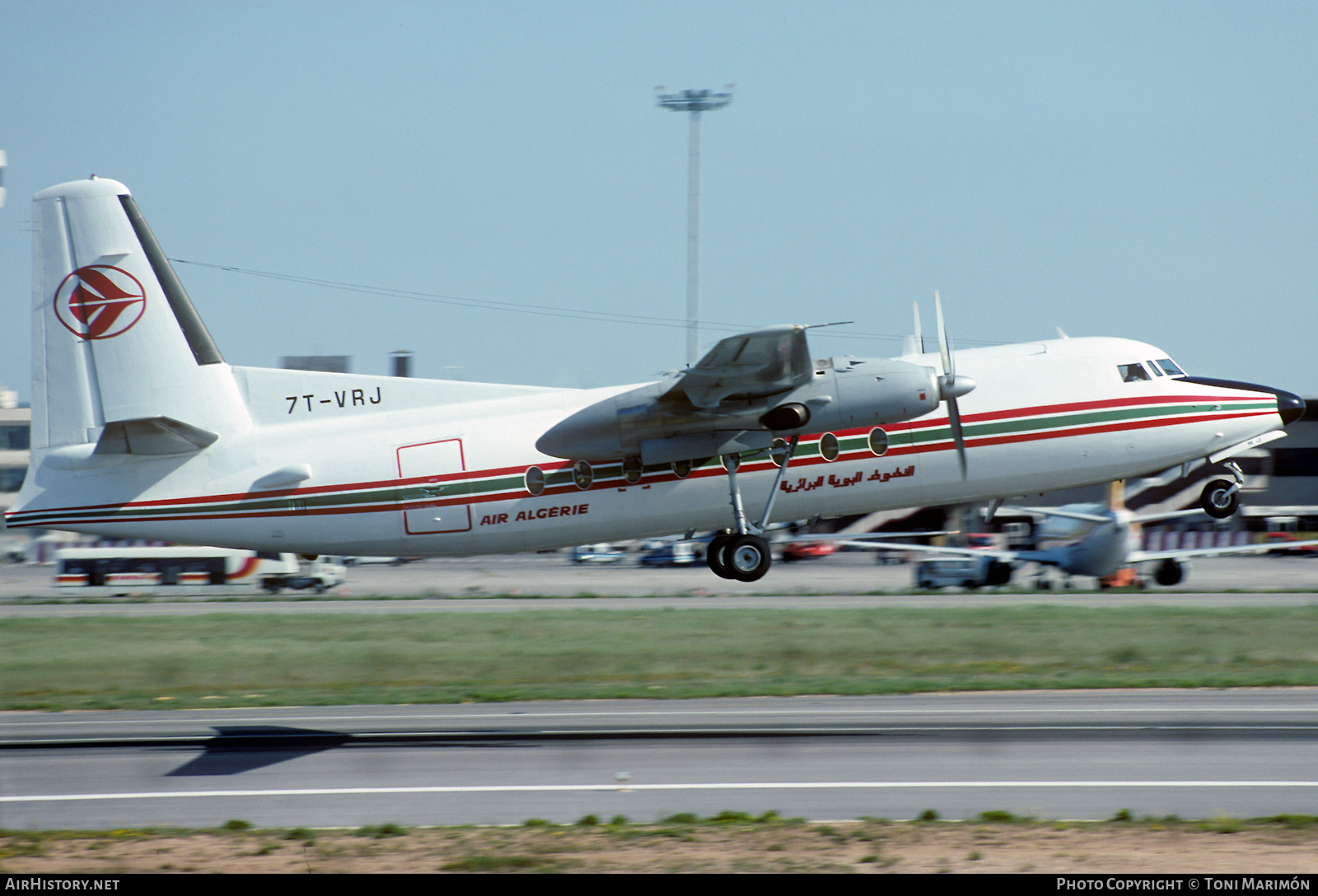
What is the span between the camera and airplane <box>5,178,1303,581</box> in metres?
17.2

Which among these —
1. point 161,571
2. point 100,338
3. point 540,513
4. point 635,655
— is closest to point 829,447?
point 540,513

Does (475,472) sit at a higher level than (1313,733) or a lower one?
higher

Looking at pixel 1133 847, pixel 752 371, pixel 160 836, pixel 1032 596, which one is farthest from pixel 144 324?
pixel 1032 596

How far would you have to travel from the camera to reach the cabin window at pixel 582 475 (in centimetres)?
1752

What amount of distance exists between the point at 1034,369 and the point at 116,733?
2137cm

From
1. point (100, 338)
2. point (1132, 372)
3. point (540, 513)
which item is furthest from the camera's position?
point (100, 338)

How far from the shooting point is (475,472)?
57.6 feet

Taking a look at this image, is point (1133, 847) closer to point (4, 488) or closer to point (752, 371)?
point (752, 371)

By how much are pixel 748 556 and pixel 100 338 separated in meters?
11.6

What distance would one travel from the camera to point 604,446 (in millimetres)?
17125

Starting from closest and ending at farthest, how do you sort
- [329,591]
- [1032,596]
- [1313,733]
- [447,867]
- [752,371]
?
[447,867] < [752,371] < [1313,733] < [1032,596] < [329,591]

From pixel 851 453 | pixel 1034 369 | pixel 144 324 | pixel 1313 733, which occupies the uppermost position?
pixel 144 324

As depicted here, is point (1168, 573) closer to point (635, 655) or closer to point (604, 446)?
point (635, 655)

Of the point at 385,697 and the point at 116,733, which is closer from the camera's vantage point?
the point at 116,733
